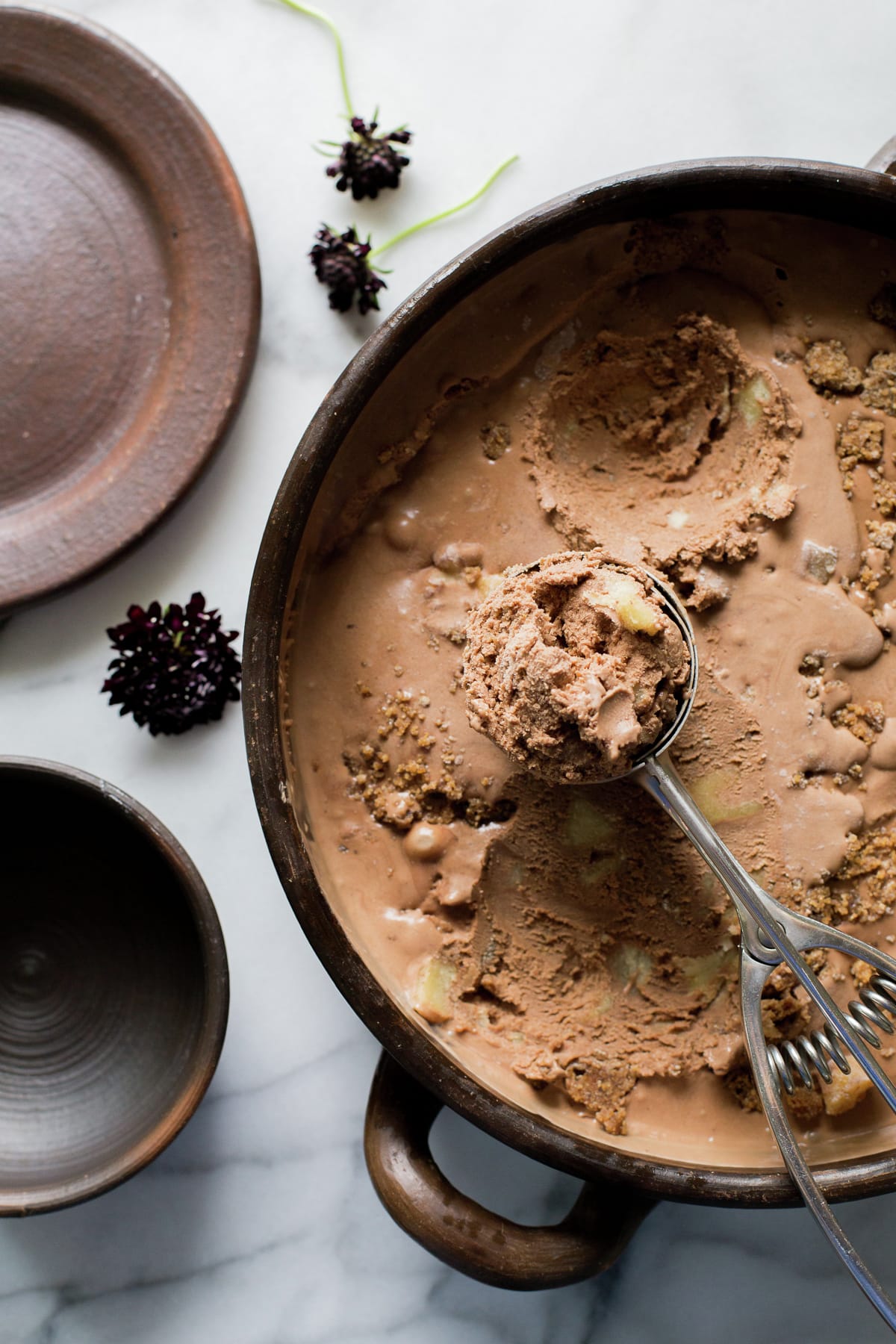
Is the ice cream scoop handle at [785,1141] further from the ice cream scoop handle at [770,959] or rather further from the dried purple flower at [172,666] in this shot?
the dried purple flower at [172,666]

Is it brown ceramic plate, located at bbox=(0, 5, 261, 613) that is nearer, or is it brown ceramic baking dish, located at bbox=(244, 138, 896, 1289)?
brown ceramic baking dish, located at bbox=(244, 138, 896, 1289)

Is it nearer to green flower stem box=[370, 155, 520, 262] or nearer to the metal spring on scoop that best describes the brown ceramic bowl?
the metal spring on scoop

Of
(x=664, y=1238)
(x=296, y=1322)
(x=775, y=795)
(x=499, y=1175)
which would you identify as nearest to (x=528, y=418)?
(x=775, y=795)

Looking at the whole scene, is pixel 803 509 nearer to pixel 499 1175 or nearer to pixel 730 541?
pixel 730 541

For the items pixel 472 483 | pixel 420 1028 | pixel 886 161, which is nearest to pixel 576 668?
pixel 472 483

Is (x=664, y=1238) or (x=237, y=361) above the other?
(x=237, y=361)

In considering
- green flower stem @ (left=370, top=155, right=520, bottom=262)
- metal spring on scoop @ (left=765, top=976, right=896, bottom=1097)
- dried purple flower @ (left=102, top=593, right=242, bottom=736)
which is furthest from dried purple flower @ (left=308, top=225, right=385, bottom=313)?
metal spring on scoop @ (left=765, top=976, right=896, bottom=1097)
